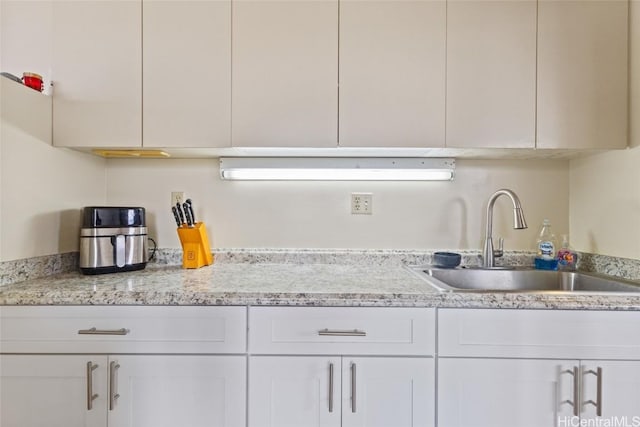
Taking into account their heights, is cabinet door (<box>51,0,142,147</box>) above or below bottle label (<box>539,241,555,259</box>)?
above

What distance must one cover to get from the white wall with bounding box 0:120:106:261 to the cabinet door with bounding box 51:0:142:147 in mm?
113

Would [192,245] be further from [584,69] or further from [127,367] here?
[584,69]

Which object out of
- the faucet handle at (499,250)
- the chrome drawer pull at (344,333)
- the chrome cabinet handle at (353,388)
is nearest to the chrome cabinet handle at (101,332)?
the chrome drawer pull at (344,333)

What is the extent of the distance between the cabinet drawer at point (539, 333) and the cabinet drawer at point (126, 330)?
71 cm

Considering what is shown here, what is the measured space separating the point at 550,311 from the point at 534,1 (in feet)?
4.01

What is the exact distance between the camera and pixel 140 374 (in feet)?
3.54

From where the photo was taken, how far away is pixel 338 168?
1.57 metres

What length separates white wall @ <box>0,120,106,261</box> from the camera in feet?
3.86

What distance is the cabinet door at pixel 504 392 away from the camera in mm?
1051

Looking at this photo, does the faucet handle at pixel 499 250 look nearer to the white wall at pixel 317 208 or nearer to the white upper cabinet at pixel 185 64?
the white wall at pixel 317 208

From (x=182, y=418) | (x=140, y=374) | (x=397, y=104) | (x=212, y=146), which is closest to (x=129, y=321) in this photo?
(x=140, y=374)

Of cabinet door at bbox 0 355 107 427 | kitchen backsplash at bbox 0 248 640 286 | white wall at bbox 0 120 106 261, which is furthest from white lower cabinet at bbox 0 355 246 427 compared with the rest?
kitchen backsplash at bbox 0 248 640 286

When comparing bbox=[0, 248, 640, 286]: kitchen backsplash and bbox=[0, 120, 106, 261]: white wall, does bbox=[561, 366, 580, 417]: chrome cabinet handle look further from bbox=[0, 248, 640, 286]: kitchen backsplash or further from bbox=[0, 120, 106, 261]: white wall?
bbox=[0, 120, 106, 261]: white wall

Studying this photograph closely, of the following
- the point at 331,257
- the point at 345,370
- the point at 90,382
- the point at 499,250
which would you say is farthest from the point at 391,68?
the point at 90,382
